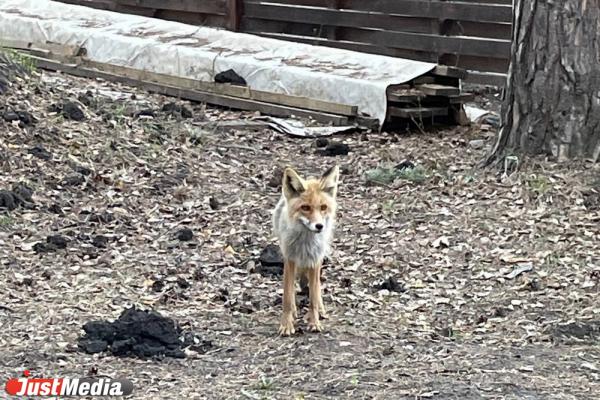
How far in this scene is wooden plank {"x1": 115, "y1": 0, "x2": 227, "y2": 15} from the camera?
54.4 ft

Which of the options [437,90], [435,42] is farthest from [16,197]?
[435,42]

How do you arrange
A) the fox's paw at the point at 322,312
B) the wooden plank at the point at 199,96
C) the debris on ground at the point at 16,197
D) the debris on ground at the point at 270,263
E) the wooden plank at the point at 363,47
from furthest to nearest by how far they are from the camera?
the wooden plank at the point at 363,47 < the wooden plank at the point at 199,96 < the debris on ground at the point at 16,197 < the debris on ground at the point at 270,263 < the fox's paw at the point at 322,312

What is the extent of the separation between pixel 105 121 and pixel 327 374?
5.25 metres

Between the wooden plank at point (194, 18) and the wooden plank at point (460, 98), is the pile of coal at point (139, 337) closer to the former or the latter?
the wooden plank at point (460, 98)

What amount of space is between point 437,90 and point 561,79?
2605 millimetres

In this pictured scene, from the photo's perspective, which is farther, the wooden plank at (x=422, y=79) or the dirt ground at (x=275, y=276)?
the wooden plank at (x=422, y=79)

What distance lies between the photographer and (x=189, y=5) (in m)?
16.8

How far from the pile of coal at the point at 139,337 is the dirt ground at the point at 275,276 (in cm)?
8

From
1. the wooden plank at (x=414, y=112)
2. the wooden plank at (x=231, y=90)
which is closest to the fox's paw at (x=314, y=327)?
the wooden plank at (x=414, y=112)

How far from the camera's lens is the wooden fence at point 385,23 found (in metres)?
13.9

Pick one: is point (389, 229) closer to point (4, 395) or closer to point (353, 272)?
point (353, 272)

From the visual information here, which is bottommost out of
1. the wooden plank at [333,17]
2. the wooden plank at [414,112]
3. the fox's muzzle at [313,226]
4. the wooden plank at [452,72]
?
the wooden plank at [414,112]

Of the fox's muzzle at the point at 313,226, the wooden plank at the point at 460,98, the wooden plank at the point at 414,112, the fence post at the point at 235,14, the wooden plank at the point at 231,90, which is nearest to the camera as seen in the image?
the fox's muzzle at the point at 313,226

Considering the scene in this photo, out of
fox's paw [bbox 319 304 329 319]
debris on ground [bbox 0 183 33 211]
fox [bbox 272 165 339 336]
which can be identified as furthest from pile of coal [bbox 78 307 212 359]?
debris on ground [bbox 0 183 33 211]
